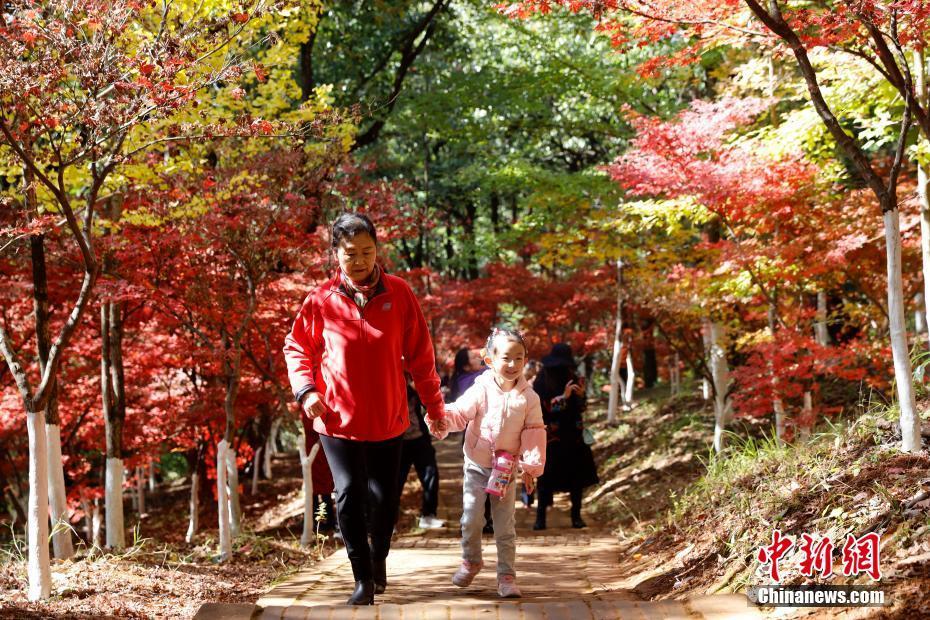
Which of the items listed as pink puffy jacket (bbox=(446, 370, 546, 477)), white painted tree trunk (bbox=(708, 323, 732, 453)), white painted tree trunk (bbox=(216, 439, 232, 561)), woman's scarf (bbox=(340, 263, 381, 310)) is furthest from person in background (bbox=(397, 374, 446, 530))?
white painted tree trunk (bbox=(708, 323, 732, 453))

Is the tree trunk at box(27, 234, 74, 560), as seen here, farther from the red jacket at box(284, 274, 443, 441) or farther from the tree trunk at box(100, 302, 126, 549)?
Result: the red jacket at box(284, 274, 443, 441)

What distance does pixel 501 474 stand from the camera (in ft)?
Result: 15.1

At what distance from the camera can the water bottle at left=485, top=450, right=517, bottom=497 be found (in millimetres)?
4582

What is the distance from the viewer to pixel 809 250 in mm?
8344

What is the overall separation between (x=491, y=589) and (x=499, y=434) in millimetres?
938

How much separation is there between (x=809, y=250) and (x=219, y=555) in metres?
6.32

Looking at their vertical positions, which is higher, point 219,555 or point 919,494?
point 919,494

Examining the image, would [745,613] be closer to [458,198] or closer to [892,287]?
[892,287]

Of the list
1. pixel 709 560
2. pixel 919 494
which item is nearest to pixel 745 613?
pixel 919 494

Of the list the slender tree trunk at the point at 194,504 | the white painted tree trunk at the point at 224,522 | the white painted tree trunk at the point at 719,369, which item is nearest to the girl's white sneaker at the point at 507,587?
the white painted tree trunk at the point at 224,522

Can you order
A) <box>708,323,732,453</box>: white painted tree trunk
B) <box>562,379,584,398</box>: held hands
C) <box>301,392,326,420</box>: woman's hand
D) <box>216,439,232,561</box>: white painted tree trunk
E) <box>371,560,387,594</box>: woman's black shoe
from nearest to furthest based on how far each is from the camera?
<box>301,392,326,420</box>: woman's hand < <box>371,560,387,594</box>: woman's black shoe < <box>216,439,232,561</box>: white painted tree trunk < <box>562,379,584,398</box>: held hands < <box>708,323,732,453</box>: white painted tree trunk

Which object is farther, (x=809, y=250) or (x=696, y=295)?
(x=696, y=295)

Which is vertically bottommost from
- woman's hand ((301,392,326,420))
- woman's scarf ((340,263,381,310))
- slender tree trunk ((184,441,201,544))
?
slender tree trunk ((184,441,201,544))

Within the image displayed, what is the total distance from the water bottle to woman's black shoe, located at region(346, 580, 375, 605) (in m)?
0.90
